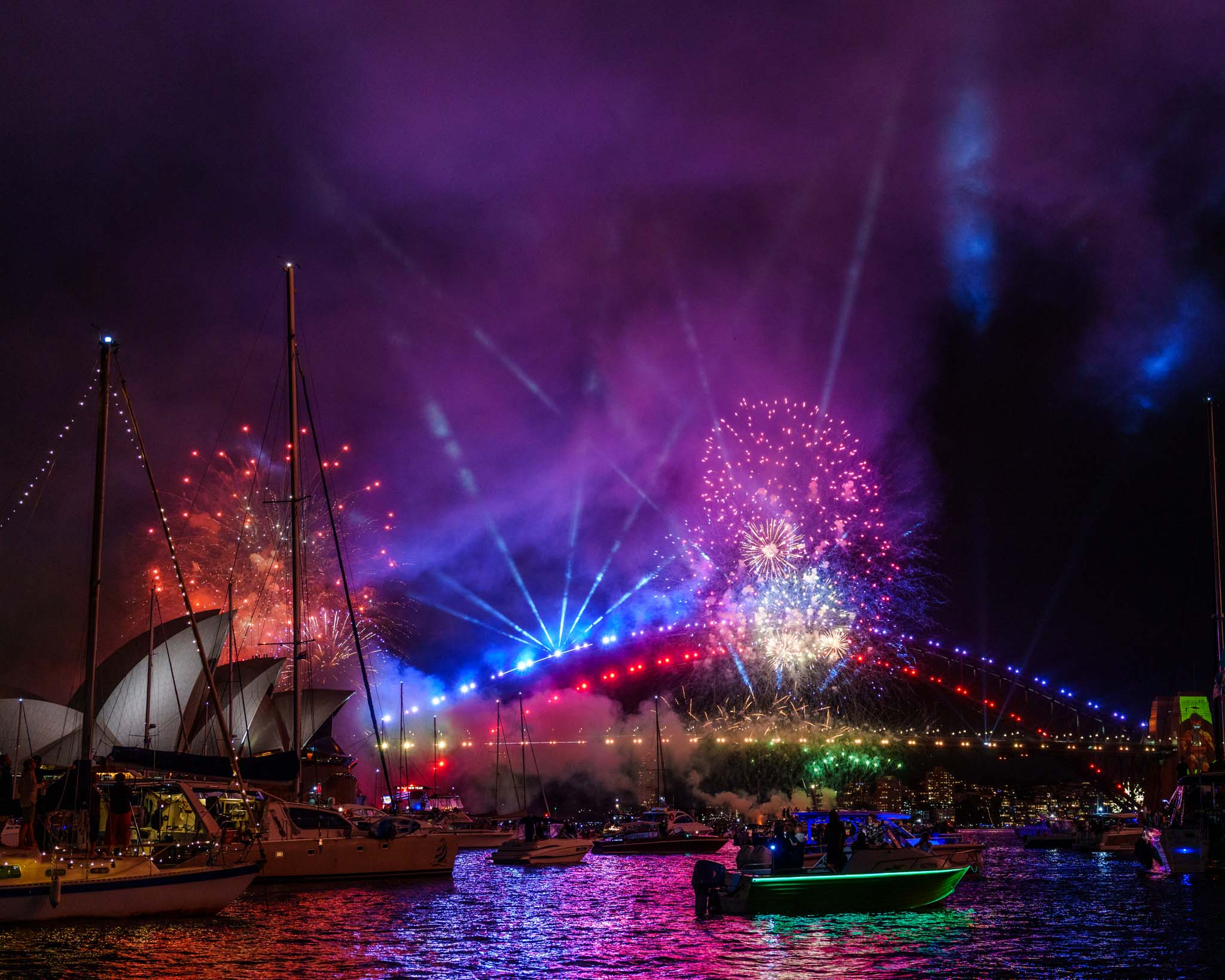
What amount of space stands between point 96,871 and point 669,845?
51.2m

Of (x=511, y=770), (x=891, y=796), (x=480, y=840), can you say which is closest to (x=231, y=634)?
(x=480, y=840)

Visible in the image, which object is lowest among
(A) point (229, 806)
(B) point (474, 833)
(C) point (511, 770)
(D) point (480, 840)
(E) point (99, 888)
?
(D) point (480, 840)

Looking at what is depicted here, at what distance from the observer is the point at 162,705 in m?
70.5

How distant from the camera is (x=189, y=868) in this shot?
28.5 m

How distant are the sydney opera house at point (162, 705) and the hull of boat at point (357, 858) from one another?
839 inches

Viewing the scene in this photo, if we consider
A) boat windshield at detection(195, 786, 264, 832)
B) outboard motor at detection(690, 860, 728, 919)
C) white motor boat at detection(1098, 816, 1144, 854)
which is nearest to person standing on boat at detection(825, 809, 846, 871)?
outboard motor at detection(690, 860, 728, 919)

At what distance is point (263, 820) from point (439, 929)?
38.5ft

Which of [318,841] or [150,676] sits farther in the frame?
[150,676]

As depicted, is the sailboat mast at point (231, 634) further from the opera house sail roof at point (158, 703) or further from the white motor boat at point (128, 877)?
the white motor boat at point (128, 877)

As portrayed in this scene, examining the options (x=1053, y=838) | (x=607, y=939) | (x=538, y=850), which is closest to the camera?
(x=607, y=939)

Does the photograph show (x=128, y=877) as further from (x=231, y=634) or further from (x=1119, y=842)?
(x=1119, y=842)

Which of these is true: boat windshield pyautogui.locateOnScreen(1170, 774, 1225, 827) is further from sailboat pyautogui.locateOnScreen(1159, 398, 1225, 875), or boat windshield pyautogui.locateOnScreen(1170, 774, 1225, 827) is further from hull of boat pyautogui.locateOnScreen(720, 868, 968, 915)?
hull of boat pyautogui.locateOnScreen(720, 868, 968, 915)

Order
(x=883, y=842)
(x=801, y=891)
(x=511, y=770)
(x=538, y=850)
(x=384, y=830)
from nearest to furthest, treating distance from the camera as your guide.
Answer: (x=801, y=891) → (x=883, y=842) → (x=384, y=830) → (x=538, y=850) → (x=511, y=770)

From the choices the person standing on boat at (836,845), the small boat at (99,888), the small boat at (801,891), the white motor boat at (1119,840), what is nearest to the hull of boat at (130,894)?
the small boat at (99,888)
